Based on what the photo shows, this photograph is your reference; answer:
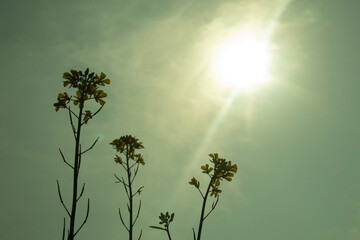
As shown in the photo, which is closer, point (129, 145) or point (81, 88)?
point (81, 88)

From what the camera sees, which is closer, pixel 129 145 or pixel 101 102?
pixel 101 102

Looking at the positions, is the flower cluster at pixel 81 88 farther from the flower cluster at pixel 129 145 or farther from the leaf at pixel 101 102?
the flower cluster at pixel 129 145

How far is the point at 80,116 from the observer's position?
3768 mm

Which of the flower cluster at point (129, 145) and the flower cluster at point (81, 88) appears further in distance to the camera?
the flower cluster at point (129, 145)

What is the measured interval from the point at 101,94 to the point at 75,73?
48 centimetres

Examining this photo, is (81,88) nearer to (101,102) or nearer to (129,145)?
(101,102)

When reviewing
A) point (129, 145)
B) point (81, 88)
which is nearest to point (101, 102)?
point (81, 88)

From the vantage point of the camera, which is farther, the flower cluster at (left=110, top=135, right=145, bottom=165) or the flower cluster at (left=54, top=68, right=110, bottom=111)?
the flower cluster at (left=110, top=135, right=145, bottom=165)

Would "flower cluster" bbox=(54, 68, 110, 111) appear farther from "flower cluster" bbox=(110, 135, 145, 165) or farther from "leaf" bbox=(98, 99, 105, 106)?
"flower cluster" bbox=(110, 135, 145, 165)

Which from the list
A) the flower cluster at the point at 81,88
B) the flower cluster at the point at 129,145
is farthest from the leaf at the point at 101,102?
the flower cluster at the point at 129,145

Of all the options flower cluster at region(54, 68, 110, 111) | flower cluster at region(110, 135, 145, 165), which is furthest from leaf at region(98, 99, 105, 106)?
flower cluster at region(110, 135, 145, 165)

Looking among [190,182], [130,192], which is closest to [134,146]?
[130,192]

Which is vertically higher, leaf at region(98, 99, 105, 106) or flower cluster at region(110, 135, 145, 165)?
flower cluster at region(110, 135, 145, 165)

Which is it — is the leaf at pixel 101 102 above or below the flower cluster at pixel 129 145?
below
